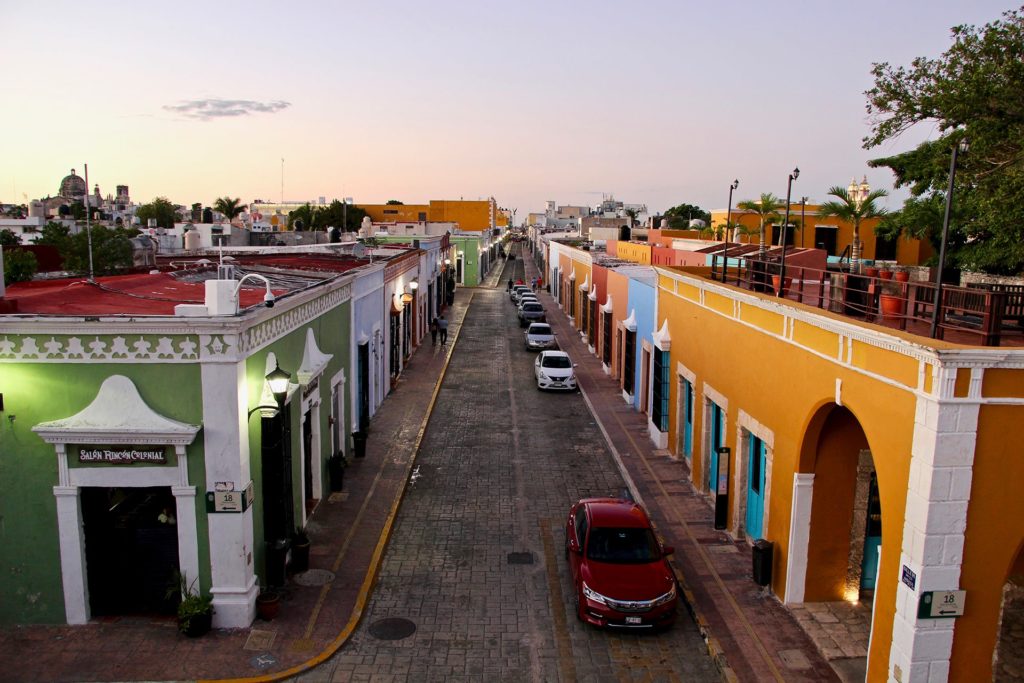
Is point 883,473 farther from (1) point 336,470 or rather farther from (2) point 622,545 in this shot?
(1) point 336,470

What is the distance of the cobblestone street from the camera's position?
1033 centimetres

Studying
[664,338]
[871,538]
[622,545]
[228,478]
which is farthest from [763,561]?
[664,338]

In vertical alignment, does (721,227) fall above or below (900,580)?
above

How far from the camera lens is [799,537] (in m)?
11.6

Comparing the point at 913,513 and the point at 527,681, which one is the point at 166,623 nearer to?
the point at 527,681

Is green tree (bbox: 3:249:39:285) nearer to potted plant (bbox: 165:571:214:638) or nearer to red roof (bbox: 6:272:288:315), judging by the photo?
red roof (bbox: 6:272:288:315)

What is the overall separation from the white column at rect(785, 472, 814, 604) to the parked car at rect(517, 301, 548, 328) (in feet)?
110

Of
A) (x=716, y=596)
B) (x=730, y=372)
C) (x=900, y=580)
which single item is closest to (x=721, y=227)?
(x=730, y=372)

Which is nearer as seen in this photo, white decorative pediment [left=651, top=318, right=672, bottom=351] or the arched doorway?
the arched doorway

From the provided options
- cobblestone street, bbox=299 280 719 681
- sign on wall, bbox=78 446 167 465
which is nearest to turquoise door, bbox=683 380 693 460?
cobblestone street, bbox=299 280 719 681

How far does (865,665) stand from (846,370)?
12.9 feet

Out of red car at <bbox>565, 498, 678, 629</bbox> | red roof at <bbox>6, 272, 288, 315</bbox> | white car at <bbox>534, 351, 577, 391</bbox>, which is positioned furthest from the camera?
white car at <bbox>534, 351, 577, 391</bbox>

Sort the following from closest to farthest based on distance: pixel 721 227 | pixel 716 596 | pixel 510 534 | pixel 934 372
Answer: pixel 934 372, pixel 716 596, pixel 510 534, pixel 721 227

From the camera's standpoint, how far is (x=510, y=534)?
14836 millimetres
